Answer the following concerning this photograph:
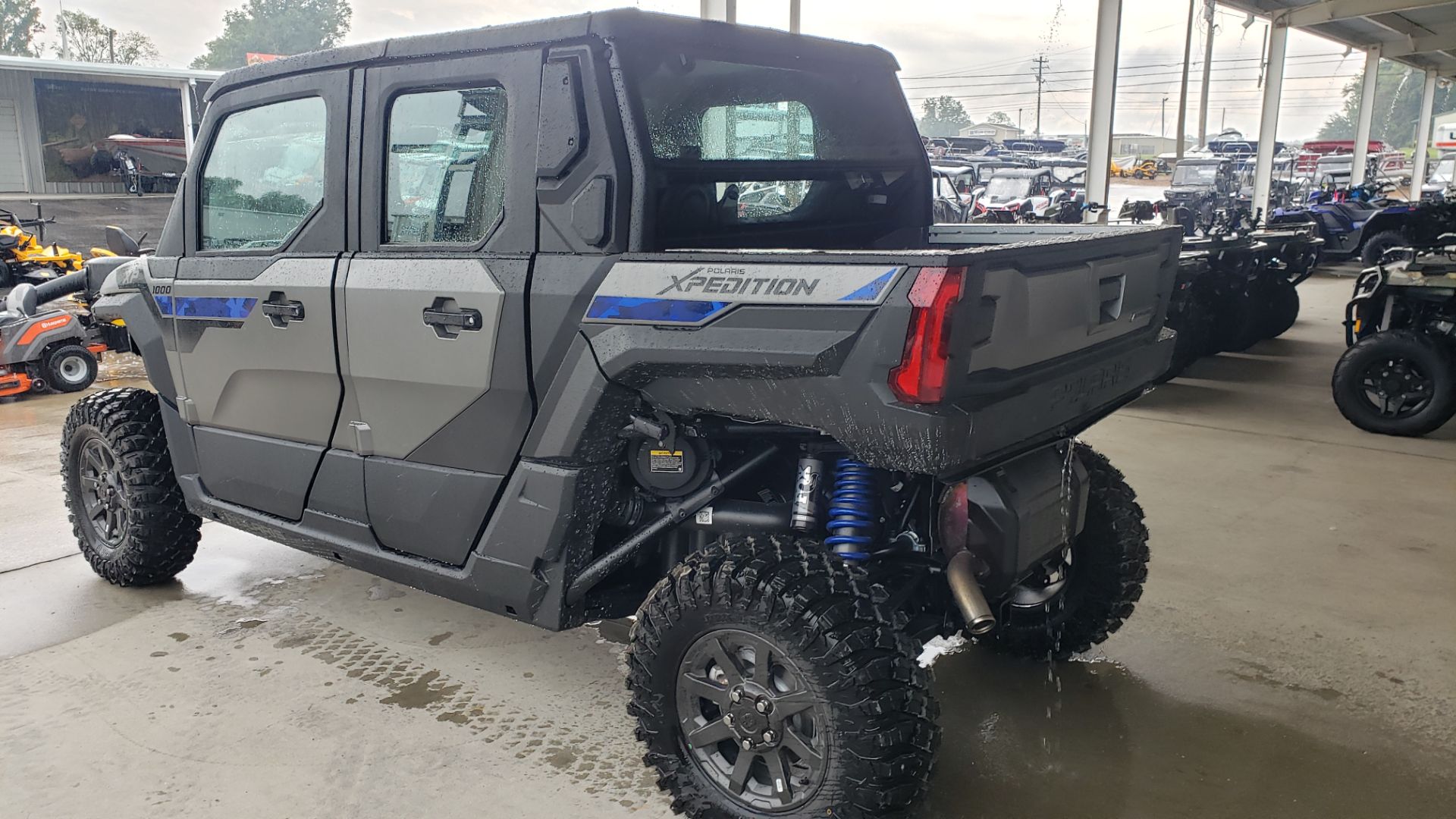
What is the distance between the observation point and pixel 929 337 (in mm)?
1979

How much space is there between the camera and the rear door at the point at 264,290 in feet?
10.00

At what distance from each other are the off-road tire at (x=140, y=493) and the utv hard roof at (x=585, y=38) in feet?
4.26

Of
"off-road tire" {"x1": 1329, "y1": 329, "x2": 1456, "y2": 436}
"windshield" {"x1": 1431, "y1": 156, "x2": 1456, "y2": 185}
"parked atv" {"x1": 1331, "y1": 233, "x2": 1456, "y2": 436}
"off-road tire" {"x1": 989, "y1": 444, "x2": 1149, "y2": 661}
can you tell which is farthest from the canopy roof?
"off-road tire" {"x1": 989, "y1": 444, "x2": 1149, "y2": 661}

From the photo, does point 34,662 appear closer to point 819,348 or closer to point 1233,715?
point 819,348

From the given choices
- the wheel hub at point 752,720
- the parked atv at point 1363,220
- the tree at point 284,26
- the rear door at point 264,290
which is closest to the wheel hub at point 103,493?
the rear door at point 264,290

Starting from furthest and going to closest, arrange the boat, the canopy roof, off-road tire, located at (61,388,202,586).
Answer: the boat, the canopy roof, off-road tire, located at (61,388,202,586)

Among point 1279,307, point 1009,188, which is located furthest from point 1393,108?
point 1279,307

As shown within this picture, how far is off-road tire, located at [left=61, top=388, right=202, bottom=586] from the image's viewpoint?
3.84 m

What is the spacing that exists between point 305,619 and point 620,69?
2.38 m

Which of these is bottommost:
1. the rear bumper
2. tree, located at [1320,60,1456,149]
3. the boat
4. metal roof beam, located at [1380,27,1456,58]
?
the rear bumper

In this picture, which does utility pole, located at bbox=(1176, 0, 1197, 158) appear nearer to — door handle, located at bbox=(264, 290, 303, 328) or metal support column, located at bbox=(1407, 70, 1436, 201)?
metal support column, located at bbox=(1407, 70, 1436, 201)

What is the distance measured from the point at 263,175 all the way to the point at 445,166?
2.89 feet

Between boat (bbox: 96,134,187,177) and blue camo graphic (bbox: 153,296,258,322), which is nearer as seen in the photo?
blue camo graphic (bbox: 153,296,258,322)

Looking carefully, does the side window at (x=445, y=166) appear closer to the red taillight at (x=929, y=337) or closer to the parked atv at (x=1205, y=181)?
the red taillight at (x=929, y=337)
